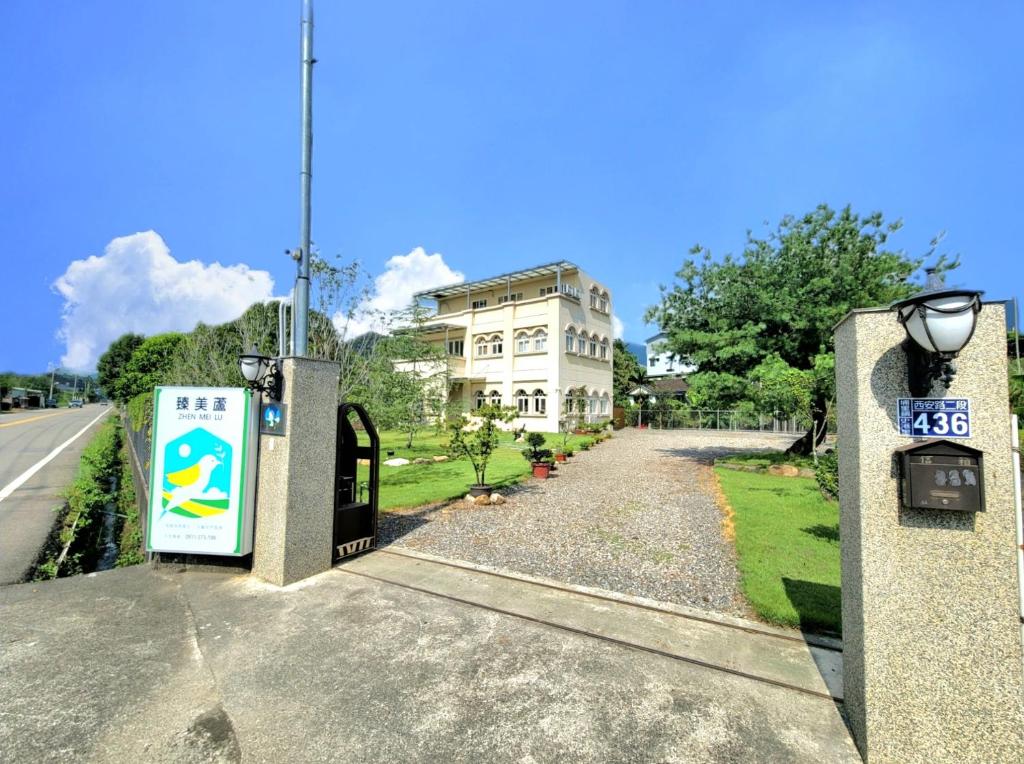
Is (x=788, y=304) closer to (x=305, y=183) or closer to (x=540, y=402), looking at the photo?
(x=305, y=183)

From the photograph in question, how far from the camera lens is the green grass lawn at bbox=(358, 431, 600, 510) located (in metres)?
10.1

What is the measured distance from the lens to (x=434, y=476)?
13.2 meters

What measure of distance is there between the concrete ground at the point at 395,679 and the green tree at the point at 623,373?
35.7 metres

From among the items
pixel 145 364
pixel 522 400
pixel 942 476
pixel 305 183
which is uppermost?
pixel 305 183

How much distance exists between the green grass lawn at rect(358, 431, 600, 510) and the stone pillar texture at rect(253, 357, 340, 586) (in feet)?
12.9

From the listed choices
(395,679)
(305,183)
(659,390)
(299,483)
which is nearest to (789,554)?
(395,679)

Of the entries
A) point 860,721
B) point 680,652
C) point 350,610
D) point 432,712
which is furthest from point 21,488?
point 860,721

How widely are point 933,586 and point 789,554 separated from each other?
4.35m

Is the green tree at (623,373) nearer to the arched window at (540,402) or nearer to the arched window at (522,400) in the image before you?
the arched window at (540,402)

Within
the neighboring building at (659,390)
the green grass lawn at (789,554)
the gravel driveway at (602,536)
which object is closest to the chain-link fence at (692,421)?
the neighboring building at (659,390)

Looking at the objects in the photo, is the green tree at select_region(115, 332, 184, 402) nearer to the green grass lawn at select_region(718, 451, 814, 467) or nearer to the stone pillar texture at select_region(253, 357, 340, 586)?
the stone pillar texture at select_region(253, 357, 340, 586)

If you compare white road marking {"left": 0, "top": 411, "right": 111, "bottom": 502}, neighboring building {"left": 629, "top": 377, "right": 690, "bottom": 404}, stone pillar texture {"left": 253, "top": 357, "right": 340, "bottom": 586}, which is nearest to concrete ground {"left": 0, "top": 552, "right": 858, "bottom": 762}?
stone pillar texture {"left": 253, "top": 357, "right": 340, "bottom": 586}

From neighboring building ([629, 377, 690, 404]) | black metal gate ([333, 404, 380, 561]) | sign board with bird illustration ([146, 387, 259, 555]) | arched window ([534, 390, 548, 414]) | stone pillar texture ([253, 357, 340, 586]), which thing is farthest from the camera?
neighboring building ([629, 377, 690, 404])

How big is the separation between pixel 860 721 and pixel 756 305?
14716 mm
